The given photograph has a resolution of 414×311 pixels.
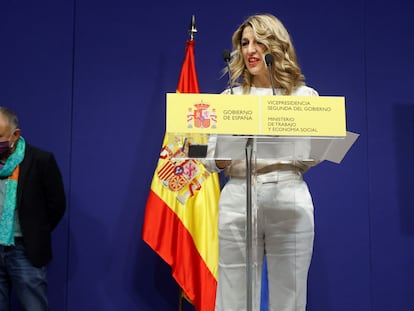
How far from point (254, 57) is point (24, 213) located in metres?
1.68

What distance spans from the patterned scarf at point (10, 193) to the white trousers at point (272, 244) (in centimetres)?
160

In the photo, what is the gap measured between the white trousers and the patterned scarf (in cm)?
160

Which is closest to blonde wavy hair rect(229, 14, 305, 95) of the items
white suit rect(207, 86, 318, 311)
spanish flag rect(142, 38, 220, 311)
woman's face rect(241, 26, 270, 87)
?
woman's face rect(241, 26, 270, 87)

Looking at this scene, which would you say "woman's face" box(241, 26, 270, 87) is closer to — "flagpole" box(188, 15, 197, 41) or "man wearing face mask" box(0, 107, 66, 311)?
"flagpole" box(188, 15, 197, 41)

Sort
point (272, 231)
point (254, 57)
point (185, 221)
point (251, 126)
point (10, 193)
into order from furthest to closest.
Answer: point (185, 221) → point (10, 193) → point (254, 57) → point (272, 231) → point (251, 126)

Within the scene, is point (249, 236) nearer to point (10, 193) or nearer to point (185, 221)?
point (185, 221)

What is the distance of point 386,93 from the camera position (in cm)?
Answer: 378

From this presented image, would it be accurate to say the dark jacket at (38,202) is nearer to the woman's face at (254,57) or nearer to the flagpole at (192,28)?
the flagpole at (192,28)

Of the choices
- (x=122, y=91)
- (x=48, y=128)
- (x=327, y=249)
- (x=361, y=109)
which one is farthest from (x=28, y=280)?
(x=361, y=109)

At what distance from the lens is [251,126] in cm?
147

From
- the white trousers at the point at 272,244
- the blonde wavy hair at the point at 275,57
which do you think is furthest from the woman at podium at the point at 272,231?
the blonde wavy hair at the point at 275,57

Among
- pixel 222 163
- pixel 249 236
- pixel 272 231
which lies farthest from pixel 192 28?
pixel 249 236

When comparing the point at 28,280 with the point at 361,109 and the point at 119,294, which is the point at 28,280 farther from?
the point at 361,109

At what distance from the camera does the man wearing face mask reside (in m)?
2.98
